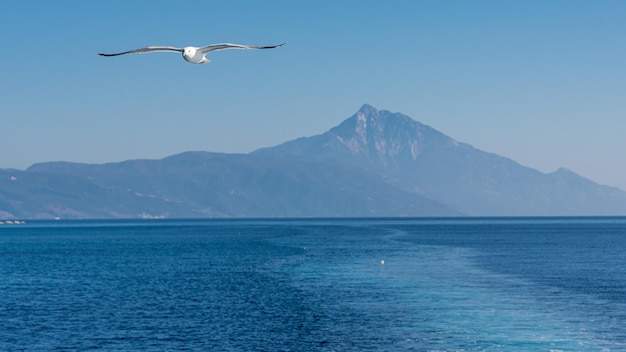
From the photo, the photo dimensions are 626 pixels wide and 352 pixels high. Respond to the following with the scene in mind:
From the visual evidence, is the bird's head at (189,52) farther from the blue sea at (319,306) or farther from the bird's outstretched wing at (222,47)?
the blue sea at (319,306)

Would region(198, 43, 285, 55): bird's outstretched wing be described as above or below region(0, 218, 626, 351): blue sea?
above

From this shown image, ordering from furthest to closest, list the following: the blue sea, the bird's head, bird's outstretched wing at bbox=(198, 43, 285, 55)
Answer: the blue sea, the bird's head, bird's outstretched wing at bbox=(198, 43, 285, 55)

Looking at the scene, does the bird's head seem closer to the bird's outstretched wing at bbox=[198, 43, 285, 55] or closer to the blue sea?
the bird's outstretched wing at bbox=[198, 43, 285, 55]

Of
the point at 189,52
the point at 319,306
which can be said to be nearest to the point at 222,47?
the point at 189,52

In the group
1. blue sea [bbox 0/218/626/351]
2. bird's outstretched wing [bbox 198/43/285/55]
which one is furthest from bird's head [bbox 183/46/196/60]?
blue sea [bbox 0/218/626/351]

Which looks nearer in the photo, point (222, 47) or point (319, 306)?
point (222, 47)

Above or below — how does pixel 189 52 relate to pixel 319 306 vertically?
above

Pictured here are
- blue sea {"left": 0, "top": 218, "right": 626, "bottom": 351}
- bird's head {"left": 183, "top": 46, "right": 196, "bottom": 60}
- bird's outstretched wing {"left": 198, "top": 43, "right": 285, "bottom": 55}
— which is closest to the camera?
bird's outstretched wing {"left": 198, "top": 43, "right": 285, "bottom": 55}

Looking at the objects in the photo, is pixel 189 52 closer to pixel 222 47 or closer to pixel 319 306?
pixel 222 47

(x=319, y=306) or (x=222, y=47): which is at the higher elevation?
(x=222, y=47)

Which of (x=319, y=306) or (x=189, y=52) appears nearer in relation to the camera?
(x=189, y=52)

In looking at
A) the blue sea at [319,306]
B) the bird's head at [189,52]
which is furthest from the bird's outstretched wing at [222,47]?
the blue sea at [319,306]

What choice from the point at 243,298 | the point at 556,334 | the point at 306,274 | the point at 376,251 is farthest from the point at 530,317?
the point at 376,251

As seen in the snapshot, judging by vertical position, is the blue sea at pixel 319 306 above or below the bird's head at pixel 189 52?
below
